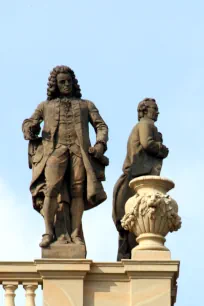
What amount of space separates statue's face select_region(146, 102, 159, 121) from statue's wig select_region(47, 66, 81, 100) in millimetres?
1425

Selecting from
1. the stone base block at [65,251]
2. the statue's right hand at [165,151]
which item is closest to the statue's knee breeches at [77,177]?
the stone base block at [65,251]

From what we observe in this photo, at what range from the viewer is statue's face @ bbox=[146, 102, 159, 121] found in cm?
2850

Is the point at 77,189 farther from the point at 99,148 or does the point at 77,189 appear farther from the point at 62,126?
the point at 62,126

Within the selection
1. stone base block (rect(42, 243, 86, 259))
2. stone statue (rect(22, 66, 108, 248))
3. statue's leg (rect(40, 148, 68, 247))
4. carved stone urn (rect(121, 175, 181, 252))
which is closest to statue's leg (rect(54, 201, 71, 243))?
stone statue (rect(22, 66, 108, 248))

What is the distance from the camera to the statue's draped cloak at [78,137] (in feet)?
88.8

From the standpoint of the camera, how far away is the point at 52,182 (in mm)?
26953

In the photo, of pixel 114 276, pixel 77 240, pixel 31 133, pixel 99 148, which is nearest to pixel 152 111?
pixel 99 148

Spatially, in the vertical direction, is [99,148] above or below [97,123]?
below

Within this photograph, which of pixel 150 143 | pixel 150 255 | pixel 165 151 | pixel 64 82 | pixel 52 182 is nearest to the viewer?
pixel 150 255

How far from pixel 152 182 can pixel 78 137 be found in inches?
62.4

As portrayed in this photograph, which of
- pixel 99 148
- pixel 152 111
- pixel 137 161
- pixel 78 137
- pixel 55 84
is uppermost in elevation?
pixel 55 84

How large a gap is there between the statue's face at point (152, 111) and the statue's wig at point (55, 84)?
1.42 metres

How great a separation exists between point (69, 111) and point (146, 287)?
3.47 meters

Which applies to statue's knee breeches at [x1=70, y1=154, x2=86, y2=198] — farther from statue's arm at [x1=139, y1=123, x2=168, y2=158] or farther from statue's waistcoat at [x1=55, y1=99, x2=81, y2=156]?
statue's arm at [x1=139, y1=123, x2=168, y2=158]
